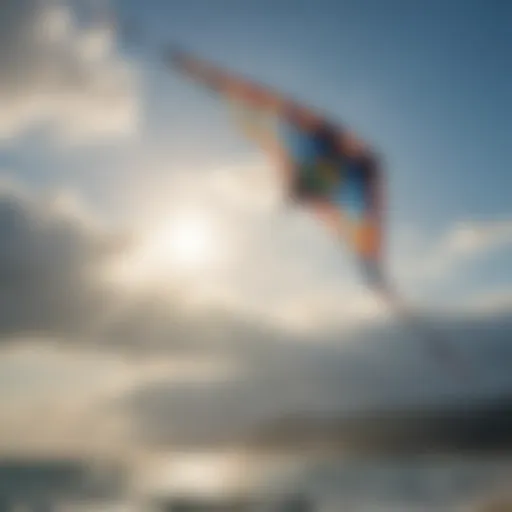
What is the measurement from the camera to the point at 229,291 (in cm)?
239

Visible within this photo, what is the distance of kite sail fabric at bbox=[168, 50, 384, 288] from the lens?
94.9 inches

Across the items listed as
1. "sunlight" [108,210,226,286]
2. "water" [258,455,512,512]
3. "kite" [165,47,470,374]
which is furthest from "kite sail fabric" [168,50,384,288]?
"water" [258,455,512,512]

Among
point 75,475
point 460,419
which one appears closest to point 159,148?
point 75,475

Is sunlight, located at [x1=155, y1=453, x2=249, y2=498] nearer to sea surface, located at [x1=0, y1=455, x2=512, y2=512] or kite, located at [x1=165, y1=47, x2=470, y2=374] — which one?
sea surface, located at [x1=0, y1=455, x2=512, y2=512]

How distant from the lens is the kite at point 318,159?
241cm

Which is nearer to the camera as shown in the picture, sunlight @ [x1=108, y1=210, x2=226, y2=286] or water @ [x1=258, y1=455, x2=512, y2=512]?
water @ [x1=258, y1=455, x2=512, y2=512]

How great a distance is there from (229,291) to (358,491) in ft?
1.62

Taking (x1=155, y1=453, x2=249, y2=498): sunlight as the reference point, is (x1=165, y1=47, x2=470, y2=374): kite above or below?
above

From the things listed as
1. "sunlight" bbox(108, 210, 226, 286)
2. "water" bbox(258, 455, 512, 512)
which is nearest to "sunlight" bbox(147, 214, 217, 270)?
"sunlight" bbox(108, 210, 226, 286)

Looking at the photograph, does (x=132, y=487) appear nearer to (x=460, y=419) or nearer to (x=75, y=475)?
(x=75, y=475)

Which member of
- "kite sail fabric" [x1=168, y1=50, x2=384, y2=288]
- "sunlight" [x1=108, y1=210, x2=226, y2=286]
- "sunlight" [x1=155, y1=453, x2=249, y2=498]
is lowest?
"sunlight" [x1=155, y1=453, x2=249, y2=498]

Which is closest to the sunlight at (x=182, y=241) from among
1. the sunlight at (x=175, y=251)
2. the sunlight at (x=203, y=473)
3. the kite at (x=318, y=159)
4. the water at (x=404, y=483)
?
the sunlight at (x=175, y=251)

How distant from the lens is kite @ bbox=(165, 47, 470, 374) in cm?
241

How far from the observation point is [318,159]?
2.46m
